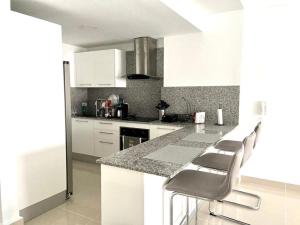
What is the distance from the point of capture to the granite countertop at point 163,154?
1.50m

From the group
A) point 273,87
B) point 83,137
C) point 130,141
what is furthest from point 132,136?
point 273,87

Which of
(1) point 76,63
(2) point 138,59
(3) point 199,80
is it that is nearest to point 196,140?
(3) point 199,80

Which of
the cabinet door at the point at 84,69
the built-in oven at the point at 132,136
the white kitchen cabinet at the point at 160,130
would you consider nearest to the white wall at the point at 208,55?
the white kitchen cabinet at the point at 160,130

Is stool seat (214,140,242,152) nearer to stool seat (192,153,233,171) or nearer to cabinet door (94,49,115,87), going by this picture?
stool seat (192,153,233,171)

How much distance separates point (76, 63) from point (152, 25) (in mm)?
2130

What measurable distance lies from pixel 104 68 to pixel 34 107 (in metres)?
2.14

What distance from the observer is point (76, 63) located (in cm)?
471

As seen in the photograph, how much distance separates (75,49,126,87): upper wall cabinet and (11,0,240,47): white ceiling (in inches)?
15.6

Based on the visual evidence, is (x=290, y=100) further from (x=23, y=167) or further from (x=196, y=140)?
(x=23, y=167)

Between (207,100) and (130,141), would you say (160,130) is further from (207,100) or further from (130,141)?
(207,100)

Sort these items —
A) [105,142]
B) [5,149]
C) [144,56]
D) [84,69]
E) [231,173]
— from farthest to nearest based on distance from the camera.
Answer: [84,69] → [105,142] → [144,56] → [5,149] → [231,173]

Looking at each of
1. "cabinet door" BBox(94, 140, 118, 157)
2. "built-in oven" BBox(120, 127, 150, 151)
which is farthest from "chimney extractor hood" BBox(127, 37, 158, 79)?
"cabinet door" BBox(94, 140, 118, 157)

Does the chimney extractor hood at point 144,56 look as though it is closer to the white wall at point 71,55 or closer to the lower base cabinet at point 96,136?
the lower base cabinet at point 96,136

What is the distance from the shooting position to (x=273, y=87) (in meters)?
3.16
